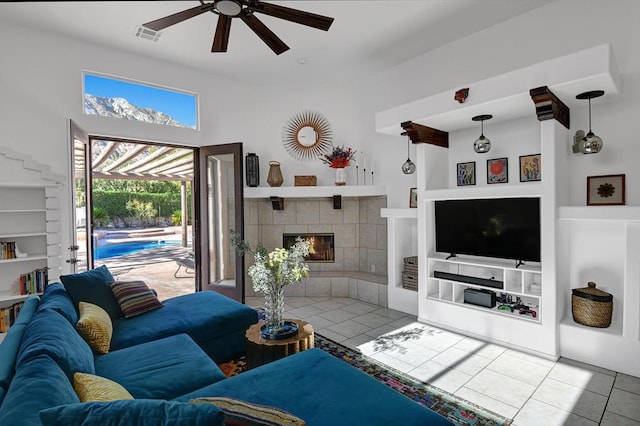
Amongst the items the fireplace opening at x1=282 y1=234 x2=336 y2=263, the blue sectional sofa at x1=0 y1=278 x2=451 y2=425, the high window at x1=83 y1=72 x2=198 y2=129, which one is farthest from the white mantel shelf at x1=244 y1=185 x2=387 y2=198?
Result: the blue sectional sofa at x1=0 y1=278 x2=451 y2=425

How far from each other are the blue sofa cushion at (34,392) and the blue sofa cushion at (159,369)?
537 millimetres

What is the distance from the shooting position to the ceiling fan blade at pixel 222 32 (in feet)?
9.05

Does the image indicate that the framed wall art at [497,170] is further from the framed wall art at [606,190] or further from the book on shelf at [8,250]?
the book on shelf at [8,250]

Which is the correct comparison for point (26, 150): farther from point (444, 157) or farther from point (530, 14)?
point (530, 14)

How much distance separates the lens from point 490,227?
3766 mm

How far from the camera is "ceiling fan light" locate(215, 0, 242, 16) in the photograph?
2508 millimetres

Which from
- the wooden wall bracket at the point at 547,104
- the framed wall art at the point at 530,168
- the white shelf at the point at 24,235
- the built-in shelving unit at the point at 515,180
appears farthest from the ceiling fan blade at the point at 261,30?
the white shelf at the point at 24,235

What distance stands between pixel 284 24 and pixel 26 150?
3259 mm

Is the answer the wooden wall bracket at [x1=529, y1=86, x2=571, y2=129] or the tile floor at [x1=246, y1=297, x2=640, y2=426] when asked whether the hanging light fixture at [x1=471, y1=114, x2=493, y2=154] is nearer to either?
the wooden wall bracket at [x1=529, y1=86, x2=571, y2=129]

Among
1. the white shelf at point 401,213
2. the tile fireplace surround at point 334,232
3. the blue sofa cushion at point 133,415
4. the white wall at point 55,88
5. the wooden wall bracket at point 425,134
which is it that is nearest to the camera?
the blue sofa cushion at point 133,415

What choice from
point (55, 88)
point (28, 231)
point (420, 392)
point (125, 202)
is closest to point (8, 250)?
point (28, 231)

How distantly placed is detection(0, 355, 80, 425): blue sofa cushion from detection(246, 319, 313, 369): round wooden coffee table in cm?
134

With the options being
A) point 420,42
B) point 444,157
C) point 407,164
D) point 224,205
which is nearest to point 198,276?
point 224,205

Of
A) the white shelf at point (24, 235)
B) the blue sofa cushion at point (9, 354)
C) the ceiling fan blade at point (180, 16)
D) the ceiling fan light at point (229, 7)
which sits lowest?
the blue sofa cushion at point (9, 354)
